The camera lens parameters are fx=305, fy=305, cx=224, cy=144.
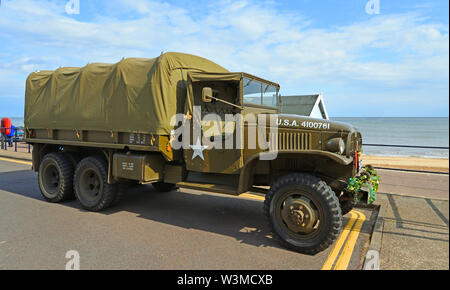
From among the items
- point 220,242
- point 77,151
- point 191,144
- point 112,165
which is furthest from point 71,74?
point 220,242

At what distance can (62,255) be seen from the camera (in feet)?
12.8

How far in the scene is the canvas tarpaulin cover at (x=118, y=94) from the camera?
525 cm

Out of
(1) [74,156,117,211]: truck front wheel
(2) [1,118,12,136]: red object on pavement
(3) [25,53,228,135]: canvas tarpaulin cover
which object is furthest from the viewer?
(2) [1,118,12,136]: red object on pavement

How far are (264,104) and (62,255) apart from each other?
393 centimetres

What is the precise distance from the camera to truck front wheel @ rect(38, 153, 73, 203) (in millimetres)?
6621

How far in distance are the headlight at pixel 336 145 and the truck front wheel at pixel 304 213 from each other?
18.5 inches

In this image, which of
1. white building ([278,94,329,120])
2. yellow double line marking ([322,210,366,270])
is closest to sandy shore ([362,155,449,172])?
white building ([278,94,329,120])

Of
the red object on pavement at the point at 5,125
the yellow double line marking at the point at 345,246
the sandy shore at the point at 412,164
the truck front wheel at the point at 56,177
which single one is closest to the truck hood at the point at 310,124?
the yellow double line marking at the point at 345,246

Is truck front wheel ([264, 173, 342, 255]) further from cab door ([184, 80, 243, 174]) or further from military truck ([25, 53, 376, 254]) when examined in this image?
cab door ([184, 80, 243, 174])

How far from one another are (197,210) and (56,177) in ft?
11.6

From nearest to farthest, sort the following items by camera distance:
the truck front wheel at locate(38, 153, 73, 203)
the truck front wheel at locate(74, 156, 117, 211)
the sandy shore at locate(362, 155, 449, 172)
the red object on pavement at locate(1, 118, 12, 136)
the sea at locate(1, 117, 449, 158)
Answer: the truck front wheel at locate(74, 156, 117, 211)
the truck front wheel at locate(38, 153, 73, 203)
the sandy shore at locate(362, 155, 449, 172)
the red object on pavement at locate(1, 118, 12, 136)
the sea at locate(1, 117, 449, 158)

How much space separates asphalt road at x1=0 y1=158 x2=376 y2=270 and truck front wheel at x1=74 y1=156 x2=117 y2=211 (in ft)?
0.68

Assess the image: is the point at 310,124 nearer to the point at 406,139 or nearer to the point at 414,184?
the point at 414,184

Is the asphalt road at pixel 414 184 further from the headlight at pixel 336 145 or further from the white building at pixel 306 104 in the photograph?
the white building at pixel 306 104
